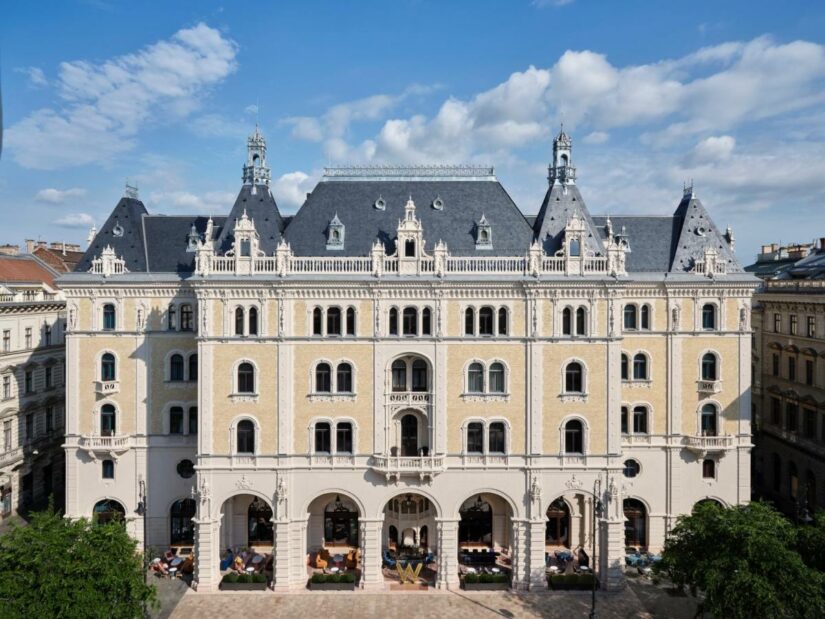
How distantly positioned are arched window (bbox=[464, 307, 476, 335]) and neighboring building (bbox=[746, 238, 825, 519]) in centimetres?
2863

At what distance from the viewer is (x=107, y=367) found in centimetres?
4509

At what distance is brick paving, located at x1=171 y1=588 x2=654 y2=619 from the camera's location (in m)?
37.0

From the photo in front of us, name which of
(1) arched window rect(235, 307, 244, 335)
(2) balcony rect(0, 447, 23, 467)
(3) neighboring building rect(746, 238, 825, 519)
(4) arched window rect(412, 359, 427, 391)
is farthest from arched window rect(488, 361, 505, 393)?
(2) balcony rect(0, 447, 23, 467)

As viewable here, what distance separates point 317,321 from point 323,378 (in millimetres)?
3870

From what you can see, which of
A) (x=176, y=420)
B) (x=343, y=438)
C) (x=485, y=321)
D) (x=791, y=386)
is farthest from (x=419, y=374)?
(x=791, y=386)

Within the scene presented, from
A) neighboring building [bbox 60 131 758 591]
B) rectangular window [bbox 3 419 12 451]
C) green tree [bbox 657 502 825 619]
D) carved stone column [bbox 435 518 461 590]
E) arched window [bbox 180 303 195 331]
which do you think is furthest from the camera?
rectangular window [bbox 3 419 12 451]

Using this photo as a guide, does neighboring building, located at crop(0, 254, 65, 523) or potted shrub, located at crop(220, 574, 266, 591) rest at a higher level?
neighboring building, located at crop(0, 254, 65, 523)

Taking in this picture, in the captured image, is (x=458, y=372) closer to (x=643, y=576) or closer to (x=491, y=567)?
(x=491, y=567)

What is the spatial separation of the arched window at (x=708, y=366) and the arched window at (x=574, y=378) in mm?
11505

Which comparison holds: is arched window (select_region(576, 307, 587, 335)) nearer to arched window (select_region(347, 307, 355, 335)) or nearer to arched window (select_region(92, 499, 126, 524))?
arched window (select_region(347, 307, 355, 335))

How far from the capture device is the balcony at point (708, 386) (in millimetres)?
44594

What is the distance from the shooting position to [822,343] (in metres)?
48.7

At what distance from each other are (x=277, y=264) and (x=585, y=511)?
29.0 metres

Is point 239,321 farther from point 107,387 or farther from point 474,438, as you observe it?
point 474,438
